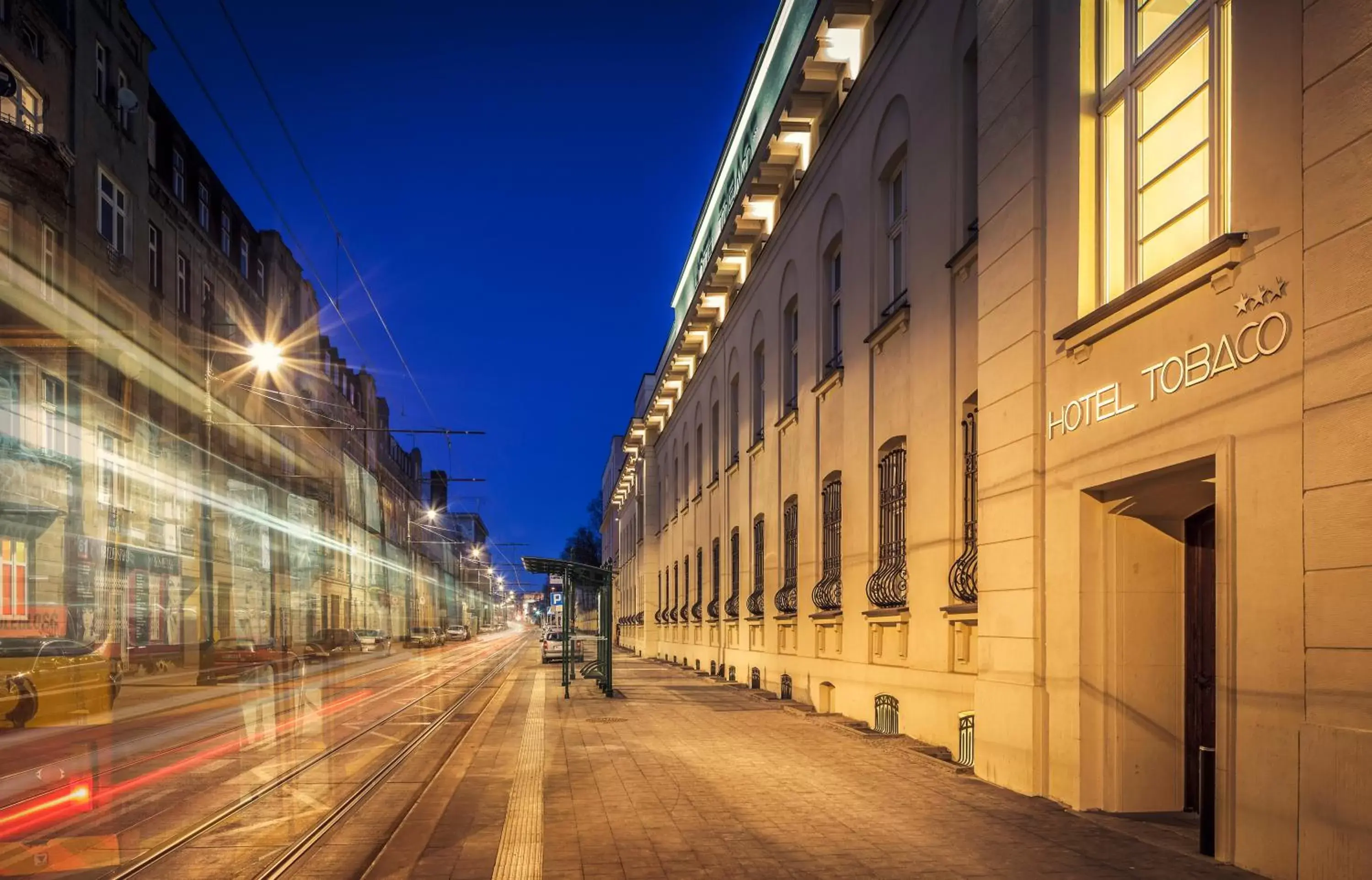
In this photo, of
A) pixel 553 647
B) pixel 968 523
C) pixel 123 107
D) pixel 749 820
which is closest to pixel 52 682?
pixel 749 820

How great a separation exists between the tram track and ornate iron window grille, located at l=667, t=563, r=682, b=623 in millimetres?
19312

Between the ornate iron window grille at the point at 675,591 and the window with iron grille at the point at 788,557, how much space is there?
57.3 ft

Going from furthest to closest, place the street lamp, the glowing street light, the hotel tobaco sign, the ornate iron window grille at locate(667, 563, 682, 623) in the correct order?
1. the ornate iron window grille at locate(667, 563, 682, 623)
2. the street lamp
3. the glowing street light
4. the hotel tobaco sign

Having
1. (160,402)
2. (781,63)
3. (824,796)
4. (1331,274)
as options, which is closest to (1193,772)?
(824,796)

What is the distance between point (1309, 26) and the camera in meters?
6.86

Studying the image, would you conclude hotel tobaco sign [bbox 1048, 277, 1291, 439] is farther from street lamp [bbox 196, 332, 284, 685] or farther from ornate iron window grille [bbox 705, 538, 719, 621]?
ornate iron window grille [bbox 705, 538, 719, 621]

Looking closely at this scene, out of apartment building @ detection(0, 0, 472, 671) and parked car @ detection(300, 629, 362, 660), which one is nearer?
apartment building @ detection(0, 0, 472, 671)

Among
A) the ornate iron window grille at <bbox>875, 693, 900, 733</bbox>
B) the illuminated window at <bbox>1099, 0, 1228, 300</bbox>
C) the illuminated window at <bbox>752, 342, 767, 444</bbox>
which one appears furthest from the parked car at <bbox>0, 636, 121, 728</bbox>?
the illuminated window at <bbox>1099, 0, 1228, 300</bbox>

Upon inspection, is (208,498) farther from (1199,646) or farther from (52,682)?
(1199,646)

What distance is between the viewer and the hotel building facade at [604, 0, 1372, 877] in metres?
6.64

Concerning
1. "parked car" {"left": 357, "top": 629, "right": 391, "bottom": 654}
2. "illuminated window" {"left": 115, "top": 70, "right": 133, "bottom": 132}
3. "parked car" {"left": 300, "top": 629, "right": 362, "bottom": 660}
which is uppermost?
"illuminated window" {"left": 115, "top": 70, "right": 133, "bottom": 132}

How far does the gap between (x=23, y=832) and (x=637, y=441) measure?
46534mm

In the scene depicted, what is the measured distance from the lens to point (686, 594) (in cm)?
3878

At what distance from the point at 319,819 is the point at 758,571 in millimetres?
16847
